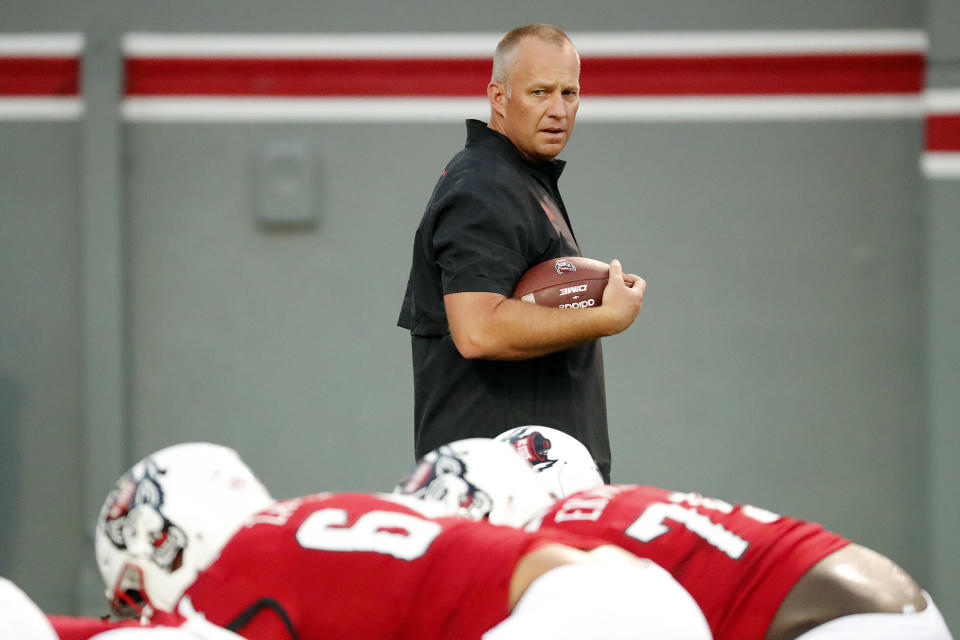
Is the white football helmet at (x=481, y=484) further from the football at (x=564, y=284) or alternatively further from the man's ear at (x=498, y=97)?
the man's ear at (x=498, y=97)

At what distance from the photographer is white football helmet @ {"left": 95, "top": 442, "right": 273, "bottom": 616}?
65.7 inches

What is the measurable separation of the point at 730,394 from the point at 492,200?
99.1 inches

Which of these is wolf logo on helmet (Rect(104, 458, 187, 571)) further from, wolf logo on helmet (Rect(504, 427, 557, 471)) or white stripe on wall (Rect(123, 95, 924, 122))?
white stripe on wall (Rect(123, 95, 924, 122))

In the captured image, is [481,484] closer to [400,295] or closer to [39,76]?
[400,295]

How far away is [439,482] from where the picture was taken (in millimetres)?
1765

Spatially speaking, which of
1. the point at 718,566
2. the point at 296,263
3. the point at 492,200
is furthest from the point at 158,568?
the point at 296,263

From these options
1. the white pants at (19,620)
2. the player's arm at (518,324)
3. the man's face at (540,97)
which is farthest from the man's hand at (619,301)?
the white pants at (19,620)

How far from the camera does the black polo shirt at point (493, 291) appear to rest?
2463 millimetres

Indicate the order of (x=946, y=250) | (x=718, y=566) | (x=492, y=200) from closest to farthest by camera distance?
1. (x=718, y=566)
2. (x=492, y=200)
3. (x=946, y=250)

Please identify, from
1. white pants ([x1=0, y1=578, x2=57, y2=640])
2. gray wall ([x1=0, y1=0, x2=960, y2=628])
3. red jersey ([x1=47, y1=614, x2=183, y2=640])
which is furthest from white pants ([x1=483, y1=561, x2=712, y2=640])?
gray wall ([x1=0, y1=0, x2=960, y2=628])

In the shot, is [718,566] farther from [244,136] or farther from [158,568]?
[244,136]

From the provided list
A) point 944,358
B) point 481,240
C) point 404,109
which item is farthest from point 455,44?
point 481,240

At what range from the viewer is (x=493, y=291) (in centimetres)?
241

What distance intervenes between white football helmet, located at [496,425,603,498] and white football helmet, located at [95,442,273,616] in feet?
1.62
